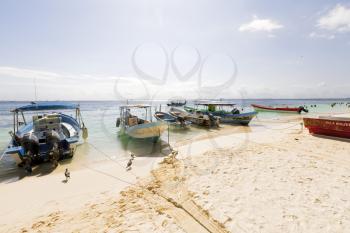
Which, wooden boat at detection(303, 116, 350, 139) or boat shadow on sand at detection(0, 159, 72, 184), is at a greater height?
wooden boat at detection(303, 116, 350, 139)

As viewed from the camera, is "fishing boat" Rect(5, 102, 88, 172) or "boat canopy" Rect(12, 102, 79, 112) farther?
"boat canopy" Rect(12, 102, 79, 112)

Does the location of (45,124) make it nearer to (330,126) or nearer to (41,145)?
(41,145)

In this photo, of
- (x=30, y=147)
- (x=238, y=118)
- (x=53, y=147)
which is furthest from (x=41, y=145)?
(x=238, y=118)

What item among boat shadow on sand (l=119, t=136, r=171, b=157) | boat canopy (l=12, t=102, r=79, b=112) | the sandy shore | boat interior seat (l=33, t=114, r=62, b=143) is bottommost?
boat shadow on sand (l=119, t=136, r=171, b=157)

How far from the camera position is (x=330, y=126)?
14.1 meters

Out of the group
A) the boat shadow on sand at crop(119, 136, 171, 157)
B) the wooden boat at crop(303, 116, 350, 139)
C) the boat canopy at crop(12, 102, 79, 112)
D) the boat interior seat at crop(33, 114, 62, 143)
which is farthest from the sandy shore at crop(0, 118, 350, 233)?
the boat canopy at crop(12, 102, 79, 112)

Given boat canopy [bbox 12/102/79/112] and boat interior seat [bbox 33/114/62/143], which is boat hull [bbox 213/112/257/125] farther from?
boat interior seat [bbox 33/114/62/143]

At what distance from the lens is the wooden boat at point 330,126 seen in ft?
43.7

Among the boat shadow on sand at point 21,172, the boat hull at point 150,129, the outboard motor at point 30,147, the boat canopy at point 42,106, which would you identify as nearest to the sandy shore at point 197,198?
the boat shadow on sand at point 21,172

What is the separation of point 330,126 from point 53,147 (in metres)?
18.6

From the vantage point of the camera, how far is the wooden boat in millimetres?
13312

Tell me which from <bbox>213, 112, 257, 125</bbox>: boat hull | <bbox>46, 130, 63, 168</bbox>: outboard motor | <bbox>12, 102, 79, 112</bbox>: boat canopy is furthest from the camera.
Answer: <bbox>213, 112, 257, 125</bbox>: boat hull

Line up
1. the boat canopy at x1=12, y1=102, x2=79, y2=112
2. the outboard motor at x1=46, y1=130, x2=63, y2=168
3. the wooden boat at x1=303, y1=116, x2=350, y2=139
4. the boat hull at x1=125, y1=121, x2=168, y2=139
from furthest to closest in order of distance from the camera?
1. the boat hull at x1=125, y1=121, x2=168, y2=139
2. the boat canopy at x1=12, y1=102, x2=79, y2=112
3. the wooden boat at x1=303, y1=116, x2=350, y2=139
4. the outboard motor at x1=46, y1=130, x2=63, y2=168

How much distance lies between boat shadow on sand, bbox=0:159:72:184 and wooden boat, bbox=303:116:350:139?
59.0ft
